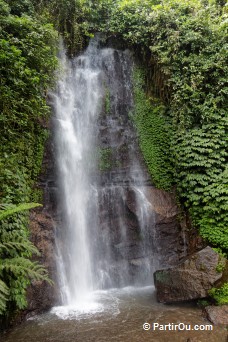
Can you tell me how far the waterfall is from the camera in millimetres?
7859

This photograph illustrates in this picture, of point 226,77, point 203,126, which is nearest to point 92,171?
point 203,126

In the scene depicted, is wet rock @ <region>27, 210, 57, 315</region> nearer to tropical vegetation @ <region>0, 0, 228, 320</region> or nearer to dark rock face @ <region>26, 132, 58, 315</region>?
dark rock face @ <region>26, 132, 58, 315</region>

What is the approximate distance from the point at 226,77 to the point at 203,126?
1.86 m

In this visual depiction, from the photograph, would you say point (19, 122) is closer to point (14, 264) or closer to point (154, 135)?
point (14, 264)

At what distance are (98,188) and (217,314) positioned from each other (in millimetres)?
4736

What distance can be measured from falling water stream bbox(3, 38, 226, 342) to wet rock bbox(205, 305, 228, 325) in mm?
188

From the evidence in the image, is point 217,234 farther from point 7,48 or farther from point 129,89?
point 7,48

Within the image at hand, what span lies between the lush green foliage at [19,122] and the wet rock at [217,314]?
354 cm

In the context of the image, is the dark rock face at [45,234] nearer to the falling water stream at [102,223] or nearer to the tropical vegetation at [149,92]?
the falling water stream at [102,223]

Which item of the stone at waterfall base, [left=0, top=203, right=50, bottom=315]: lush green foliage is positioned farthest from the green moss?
[left=0, top=203, right=50, bottom=315]: lush green foliage

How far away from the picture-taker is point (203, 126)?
8.87 m

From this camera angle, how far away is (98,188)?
29.0ft

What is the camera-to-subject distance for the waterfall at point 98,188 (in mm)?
7859

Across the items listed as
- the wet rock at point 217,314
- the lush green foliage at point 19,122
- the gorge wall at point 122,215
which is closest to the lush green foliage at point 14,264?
the lush green foliage at point 19,122
